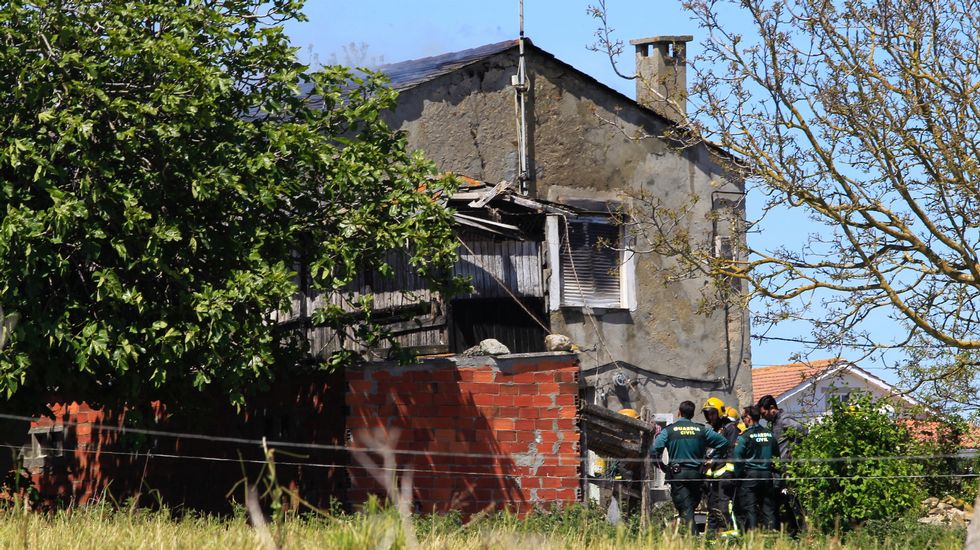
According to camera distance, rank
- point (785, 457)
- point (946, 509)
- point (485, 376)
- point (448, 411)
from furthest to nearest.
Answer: point (946, 509) < point (785, 457) < point (448, 411) < point (485, 376)

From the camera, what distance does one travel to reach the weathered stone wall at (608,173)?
21562mm

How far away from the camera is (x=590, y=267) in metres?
22.0

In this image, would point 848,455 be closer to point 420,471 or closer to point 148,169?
point 420,471

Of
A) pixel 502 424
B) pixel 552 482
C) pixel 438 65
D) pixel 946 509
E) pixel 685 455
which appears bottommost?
pixel 946 509

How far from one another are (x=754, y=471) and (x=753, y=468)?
1.6 inches

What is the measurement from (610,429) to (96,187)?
623 centimetres

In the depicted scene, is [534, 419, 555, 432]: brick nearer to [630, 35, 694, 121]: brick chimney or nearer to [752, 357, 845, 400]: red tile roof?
[630, 35, 694, 121]: brick chimney

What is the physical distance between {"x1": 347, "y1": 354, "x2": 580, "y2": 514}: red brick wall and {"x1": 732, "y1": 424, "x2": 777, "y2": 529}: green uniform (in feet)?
5.64

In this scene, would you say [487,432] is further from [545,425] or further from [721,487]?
[721,487]

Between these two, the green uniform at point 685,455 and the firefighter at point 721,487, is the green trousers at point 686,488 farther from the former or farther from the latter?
the firefighter at point 721,487

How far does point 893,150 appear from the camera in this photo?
50.6 ft

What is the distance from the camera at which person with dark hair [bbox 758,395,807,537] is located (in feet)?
45.0

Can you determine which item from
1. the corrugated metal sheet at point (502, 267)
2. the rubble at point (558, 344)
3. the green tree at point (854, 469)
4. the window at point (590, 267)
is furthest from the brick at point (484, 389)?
the window at point (590, 267)

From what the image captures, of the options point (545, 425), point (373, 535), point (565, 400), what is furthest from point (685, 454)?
point (373, 535)
